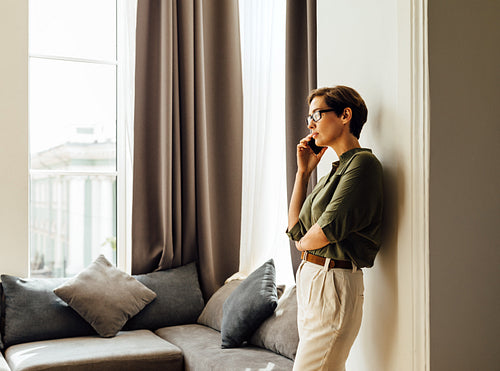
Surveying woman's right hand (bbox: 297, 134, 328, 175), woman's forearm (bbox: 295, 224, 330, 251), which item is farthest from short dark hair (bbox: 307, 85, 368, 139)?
woman's forearm (bbox: 295, 224, 330, 251)

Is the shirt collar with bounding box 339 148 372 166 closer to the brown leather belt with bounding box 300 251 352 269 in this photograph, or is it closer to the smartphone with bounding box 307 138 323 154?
the smartphone with bounding box 307 138 323 154

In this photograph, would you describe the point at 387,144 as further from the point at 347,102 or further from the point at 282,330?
the point at 282,330

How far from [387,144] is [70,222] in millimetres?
2712

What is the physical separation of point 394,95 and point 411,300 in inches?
31.2

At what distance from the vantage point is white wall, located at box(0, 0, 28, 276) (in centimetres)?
364

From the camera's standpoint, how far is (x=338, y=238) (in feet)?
6.53

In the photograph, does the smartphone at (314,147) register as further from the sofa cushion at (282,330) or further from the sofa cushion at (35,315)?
the sofa cushion at (35,315)

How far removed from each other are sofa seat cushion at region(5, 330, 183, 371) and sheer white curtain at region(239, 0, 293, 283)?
3.28 feet

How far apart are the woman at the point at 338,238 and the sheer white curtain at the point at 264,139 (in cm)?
153
